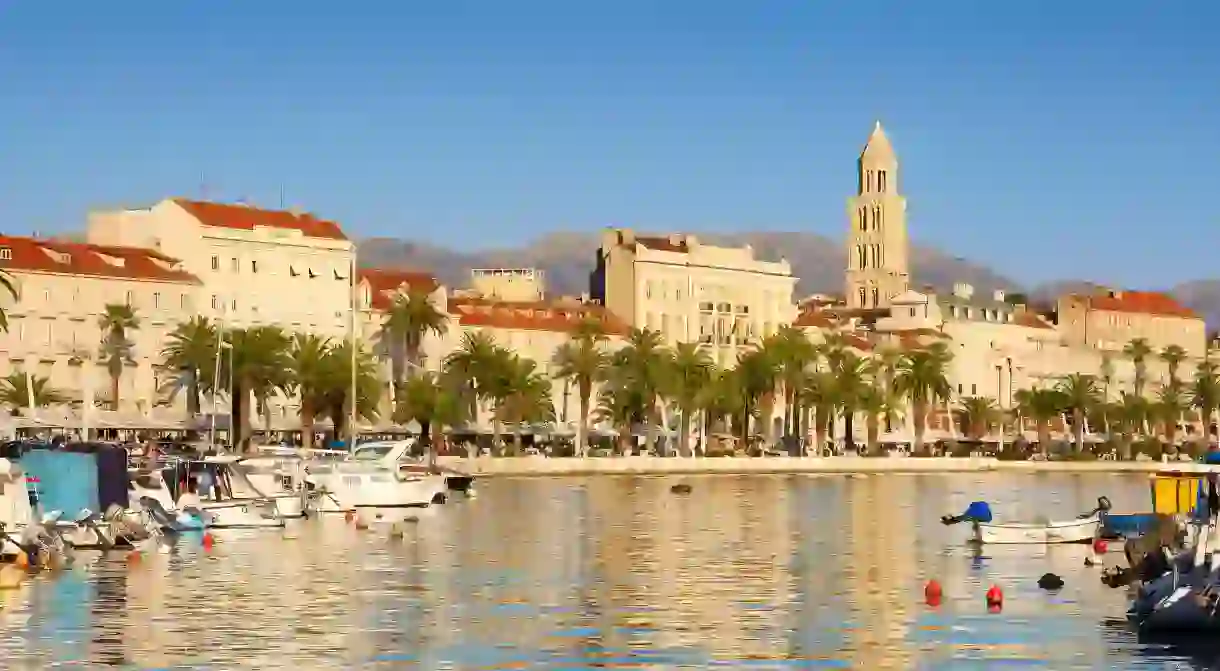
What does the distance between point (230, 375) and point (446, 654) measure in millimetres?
99552

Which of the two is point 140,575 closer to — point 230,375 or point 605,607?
point 605,607

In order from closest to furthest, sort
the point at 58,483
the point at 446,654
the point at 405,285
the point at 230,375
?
the point at 446,654
the point at 58,483
the point at 230,375
the point at 405,285

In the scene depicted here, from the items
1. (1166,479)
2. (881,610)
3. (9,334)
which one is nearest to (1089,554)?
(1166,479)

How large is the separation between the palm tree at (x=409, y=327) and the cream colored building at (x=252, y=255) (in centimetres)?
365

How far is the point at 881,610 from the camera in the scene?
191ft

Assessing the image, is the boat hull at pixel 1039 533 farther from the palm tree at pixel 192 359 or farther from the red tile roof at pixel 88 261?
the red tile roof at pixel 88 261

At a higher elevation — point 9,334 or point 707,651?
point 9,334

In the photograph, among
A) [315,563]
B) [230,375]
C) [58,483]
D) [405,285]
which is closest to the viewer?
[315,563]

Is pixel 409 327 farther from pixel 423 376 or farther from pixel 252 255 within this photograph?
pixel 252 255

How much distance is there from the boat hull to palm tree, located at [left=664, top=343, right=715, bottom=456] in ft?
339

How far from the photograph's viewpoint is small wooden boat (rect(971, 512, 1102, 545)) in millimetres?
80750

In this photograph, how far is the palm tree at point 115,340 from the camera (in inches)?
6240

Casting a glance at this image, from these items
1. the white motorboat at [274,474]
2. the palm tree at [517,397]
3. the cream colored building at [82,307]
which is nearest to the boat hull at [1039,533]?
the white motorboat at [274,474]

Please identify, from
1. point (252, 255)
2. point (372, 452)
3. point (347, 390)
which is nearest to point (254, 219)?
point (252, 255)
